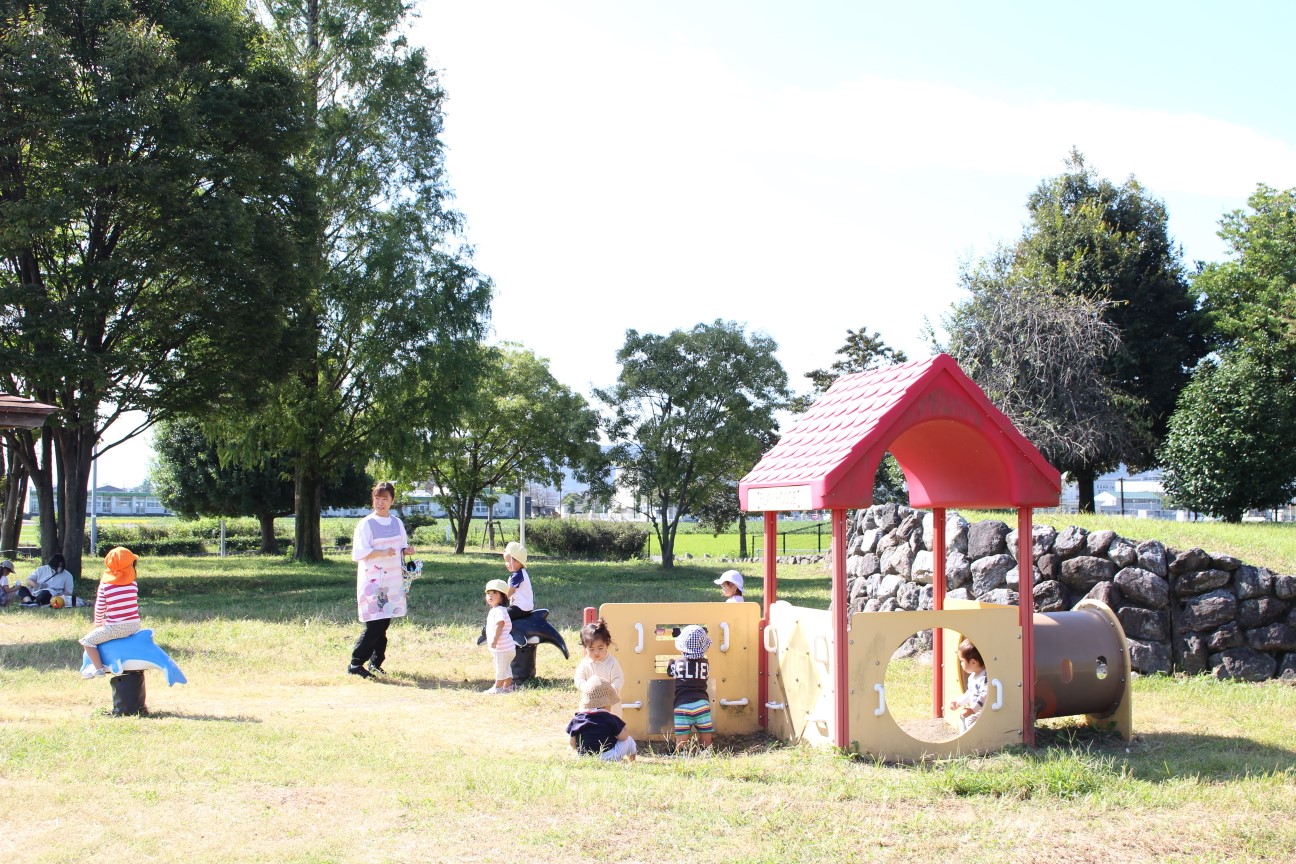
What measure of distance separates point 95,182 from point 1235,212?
91.6 ft

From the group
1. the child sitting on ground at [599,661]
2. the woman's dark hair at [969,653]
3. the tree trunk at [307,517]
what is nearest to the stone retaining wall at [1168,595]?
the woman's dark hair at [969,653]

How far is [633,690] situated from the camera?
25.7 feet

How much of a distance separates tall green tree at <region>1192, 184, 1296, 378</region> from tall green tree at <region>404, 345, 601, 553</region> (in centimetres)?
1981

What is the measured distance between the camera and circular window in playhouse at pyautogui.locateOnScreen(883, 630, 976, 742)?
8.07m

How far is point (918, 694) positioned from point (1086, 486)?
63.0ft

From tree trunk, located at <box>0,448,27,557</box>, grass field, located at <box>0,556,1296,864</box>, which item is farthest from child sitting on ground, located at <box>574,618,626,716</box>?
tree trunk, located at <box>0,448,27,557</box>

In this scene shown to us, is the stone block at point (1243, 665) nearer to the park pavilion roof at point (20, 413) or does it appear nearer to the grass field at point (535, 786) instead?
the grass field at point (535, 786)

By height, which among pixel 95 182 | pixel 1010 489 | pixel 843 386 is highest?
pixel 95 182

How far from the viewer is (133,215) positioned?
Result: 1955 centimetres

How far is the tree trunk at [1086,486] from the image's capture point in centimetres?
2591

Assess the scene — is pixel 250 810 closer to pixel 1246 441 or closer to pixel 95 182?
pixel 95 182

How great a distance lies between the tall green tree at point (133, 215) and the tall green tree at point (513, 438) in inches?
585

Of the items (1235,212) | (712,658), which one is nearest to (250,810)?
(712,658)

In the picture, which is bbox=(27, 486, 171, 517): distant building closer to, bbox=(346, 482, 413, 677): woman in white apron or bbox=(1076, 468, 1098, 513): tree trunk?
bbox=(1076, 468, 1098, 513): tree trunk
